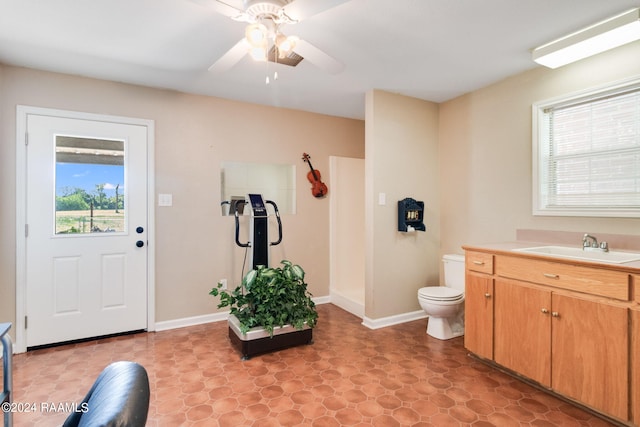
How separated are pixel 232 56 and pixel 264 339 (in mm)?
2081

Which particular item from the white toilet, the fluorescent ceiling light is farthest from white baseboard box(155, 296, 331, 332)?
the fluorescent ceiling light

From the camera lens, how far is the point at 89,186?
116 inches

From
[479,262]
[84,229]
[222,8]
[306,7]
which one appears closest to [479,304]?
[479,262]

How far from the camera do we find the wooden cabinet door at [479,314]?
7.98 feet

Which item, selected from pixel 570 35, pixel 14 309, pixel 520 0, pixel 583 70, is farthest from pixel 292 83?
pixel 14 309

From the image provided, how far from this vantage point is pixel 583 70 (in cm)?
244

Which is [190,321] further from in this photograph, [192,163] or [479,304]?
[479,304]

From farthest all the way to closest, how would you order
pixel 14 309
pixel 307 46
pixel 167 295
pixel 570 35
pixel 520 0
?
pixel 167 295 → pixel 14 309 → pixel 570 35 → pixel 520 0 → pixel 307 46

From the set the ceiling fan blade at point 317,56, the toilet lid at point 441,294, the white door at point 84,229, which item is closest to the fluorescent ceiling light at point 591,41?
the ceiling fan blade at point 317,56

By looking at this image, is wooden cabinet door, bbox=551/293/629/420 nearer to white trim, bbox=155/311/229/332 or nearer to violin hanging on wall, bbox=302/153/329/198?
violin hanging on wall, bbox=302/153/329/198

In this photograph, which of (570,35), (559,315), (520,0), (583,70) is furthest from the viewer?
(583,70)

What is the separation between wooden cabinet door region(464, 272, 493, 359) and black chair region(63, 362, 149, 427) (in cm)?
235

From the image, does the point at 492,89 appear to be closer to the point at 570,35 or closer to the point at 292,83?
the point at 570,35

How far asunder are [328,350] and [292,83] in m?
2.41
